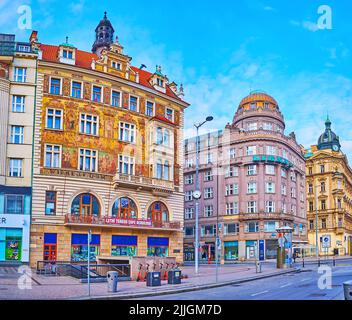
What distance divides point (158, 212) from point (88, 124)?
7.54 m

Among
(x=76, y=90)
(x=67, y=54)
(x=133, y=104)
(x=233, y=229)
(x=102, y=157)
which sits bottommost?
(x=233, y=229)

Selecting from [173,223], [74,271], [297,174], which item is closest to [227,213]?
[173,223]

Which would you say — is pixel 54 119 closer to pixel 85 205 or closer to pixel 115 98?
pixel 115 98

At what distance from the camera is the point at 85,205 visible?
27.4m

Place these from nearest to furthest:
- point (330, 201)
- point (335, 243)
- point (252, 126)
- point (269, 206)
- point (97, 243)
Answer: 1. point (330, 201)
2. point (335, 243)
3. point (252, 126)
4. point (269, 206)
5. point (97, 243)

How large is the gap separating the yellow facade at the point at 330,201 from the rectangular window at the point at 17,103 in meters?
8.63

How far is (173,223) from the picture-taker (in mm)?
31328

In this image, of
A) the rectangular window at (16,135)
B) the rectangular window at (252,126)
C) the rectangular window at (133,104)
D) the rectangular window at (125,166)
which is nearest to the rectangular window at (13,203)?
the rectangular window at (16,135)

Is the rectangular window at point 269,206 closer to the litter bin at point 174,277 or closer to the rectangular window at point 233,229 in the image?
the rectangular window at point 233,229

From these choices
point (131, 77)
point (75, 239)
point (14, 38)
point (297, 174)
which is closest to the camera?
point (14, 38)

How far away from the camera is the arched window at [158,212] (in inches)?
1208

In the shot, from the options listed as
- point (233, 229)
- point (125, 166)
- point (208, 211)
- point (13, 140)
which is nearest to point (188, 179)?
point (208, 211)
